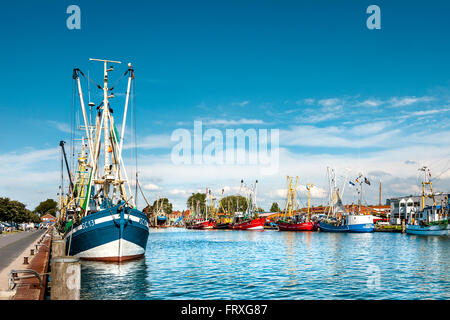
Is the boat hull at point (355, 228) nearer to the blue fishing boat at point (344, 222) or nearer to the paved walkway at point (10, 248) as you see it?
the blue fishing boat at point (344, 222)

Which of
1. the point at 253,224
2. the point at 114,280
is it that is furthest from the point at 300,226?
the point at 114,280

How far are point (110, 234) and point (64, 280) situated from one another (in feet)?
83.2

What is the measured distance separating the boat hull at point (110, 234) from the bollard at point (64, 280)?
24.2 meters

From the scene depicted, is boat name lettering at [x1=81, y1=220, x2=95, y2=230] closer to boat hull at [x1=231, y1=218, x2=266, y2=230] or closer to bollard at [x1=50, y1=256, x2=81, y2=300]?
bollard at [x1=50, y1=256, x2=81, y2=300]

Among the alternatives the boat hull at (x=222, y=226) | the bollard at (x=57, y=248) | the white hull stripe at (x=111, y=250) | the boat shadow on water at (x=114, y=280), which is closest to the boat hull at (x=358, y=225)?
the boat hull at (x=222, y=226)

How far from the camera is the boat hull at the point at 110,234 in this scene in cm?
3678

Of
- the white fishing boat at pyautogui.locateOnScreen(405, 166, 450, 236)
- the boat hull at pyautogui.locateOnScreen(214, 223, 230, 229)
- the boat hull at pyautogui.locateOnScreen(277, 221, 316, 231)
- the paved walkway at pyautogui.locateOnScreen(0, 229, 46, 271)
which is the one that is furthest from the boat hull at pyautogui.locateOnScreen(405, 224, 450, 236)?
the boat hull at pyautogui.locateOnScreen(214, 223, 230, 229)

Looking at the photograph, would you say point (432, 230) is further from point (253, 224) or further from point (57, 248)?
point (57, 248)

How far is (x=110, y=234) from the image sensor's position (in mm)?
37250

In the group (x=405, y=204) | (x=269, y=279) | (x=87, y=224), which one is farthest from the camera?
(x=405, y=204)

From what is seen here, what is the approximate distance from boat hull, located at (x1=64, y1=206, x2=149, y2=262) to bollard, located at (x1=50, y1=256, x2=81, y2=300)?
24.2 metres
